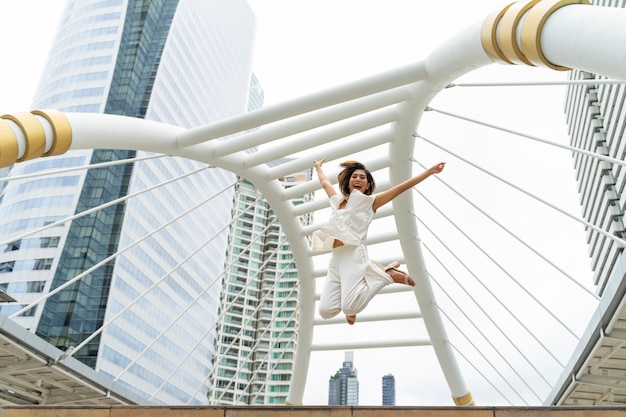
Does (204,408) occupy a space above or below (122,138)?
below

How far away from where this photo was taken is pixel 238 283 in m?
114

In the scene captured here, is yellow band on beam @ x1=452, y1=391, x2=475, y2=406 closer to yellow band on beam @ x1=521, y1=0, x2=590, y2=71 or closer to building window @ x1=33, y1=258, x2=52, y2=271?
yellow band on beam @ x1=521, y1=0, x2=590, y2=71

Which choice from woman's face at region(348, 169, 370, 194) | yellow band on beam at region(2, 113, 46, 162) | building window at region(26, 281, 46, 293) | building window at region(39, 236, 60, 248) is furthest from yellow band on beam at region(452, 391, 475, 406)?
building window at region(39, 236, 60, 248)

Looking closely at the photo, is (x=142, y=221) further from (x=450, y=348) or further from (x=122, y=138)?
(x=122, y=138)

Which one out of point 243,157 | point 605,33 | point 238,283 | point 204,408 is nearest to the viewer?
point 605,33

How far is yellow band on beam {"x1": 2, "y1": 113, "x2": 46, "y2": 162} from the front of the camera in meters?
8.20

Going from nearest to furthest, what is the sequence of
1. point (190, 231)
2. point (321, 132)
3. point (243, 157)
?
point (321, 132) < point (243, 157) < point (190, 231)

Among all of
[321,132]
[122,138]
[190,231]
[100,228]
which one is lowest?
[122,138]

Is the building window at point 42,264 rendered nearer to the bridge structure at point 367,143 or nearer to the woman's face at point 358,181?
the bridge structure at point 367,143

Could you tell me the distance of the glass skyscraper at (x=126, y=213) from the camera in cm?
6128

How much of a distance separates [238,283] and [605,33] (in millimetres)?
111229

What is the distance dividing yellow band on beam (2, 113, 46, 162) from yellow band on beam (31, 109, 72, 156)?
19cm

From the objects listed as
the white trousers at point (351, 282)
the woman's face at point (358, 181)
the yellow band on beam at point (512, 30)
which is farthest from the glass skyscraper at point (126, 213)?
the yellow band on beam at point (512, 30)

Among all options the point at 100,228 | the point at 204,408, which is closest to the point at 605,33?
the point at 204,408
